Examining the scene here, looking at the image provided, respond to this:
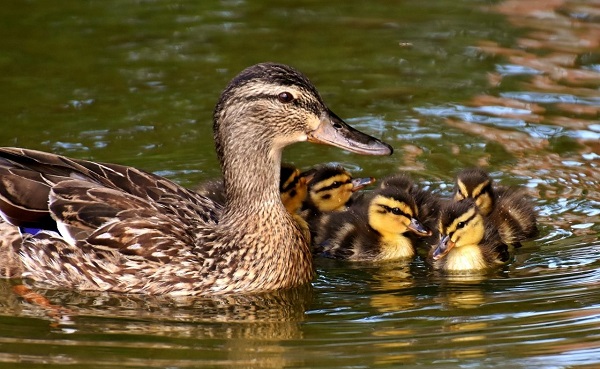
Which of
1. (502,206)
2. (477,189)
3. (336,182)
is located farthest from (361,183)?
(502,206)

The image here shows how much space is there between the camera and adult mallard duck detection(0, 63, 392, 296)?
582 centimetres

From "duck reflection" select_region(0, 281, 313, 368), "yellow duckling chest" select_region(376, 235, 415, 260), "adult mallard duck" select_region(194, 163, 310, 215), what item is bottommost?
"yellow duckling chest" select_region(376, 235, 415, 260)

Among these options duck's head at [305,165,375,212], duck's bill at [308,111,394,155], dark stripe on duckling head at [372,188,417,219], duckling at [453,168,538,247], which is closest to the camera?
duck's bill at [308,111,394,155]

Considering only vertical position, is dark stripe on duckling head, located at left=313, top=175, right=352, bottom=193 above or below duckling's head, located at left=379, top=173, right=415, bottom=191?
above

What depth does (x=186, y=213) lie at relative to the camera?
6.04 meters

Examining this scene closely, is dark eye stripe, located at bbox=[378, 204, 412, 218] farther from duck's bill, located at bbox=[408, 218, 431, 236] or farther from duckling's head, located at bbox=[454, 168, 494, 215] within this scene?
duckling's head, located at bbox=[454, 168, 494, 215]

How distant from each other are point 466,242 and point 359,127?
1906mm

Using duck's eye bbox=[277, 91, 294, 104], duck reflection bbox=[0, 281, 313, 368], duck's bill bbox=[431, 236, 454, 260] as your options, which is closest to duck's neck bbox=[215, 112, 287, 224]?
duck's eye bbox=[277, 91, 294, 104]

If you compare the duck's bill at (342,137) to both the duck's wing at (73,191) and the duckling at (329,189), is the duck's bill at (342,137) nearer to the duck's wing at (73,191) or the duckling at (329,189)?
the duck's wing at (73,191)

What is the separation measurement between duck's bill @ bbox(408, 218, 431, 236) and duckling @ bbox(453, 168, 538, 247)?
35cm

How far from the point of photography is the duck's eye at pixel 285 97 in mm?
5793

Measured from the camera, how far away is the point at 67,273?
5.94 meters

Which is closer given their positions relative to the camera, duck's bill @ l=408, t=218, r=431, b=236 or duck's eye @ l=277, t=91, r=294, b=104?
duck's eye @ l=277, t=91, r=294, b=104

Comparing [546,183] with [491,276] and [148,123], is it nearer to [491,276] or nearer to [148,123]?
[491,276]
